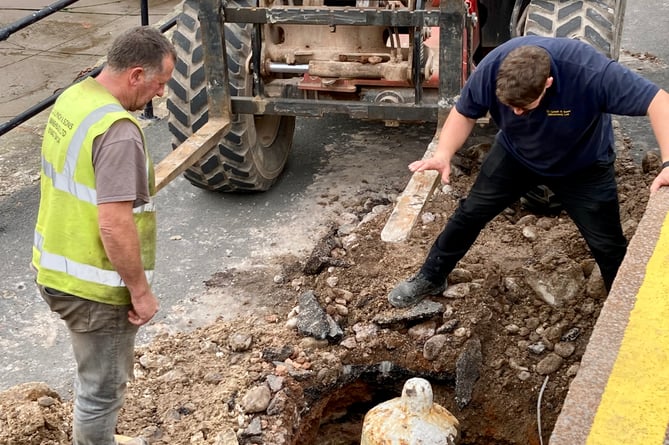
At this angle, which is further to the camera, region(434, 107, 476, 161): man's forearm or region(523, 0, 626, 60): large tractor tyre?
region(523, 0, 626, 60): large tractor tyre

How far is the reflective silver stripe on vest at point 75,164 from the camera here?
330 centimetres

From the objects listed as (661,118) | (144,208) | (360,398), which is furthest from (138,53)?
(360,398)

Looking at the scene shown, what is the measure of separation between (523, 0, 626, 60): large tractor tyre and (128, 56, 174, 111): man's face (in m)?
2.53

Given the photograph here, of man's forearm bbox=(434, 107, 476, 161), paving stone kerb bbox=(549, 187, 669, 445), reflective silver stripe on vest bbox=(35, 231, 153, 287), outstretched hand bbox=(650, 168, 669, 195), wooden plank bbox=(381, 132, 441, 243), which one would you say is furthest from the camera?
man's forearm bbox=(434, 107, 476, 161)

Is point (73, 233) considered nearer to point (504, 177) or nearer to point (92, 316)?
point (92, 316)

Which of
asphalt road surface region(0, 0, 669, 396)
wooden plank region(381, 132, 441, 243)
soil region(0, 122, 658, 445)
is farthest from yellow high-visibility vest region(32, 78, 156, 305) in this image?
asphalt road surface region(0, 0, 669, 396)

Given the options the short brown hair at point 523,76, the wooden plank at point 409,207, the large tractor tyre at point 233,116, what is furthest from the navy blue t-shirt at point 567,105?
the large tractor tyre at point 233,116

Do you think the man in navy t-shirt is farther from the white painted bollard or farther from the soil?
the white painted bollard

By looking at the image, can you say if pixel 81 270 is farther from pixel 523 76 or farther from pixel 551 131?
pixel 551 131

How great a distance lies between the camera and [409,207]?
14.6 feet

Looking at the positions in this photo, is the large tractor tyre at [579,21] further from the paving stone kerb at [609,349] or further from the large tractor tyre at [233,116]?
the paving stone kerb at [609,349]

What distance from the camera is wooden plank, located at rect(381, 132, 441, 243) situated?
4.25 meters

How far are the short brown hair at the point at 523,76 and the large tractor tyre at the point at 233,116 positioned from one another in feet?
7.18

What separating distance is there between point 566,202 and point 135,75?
2284 millimetres
